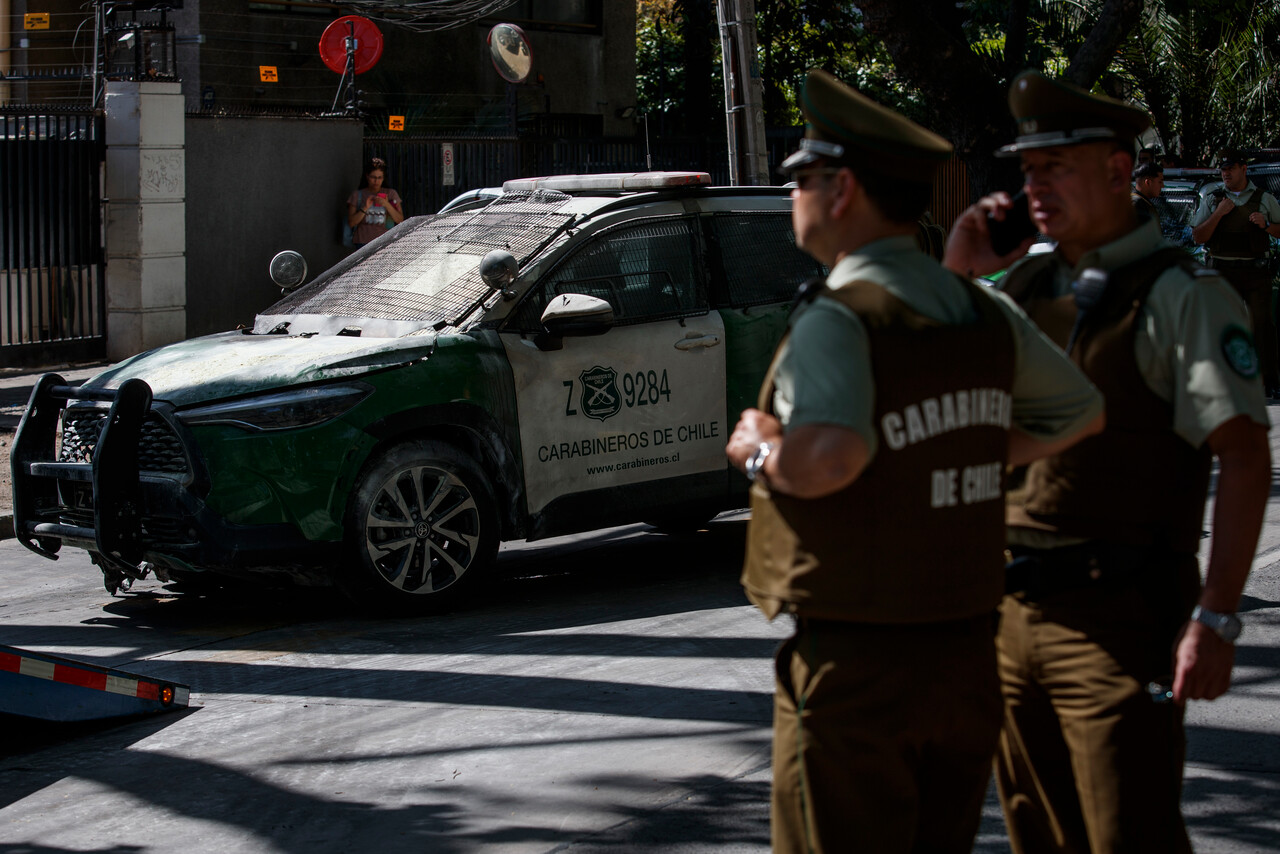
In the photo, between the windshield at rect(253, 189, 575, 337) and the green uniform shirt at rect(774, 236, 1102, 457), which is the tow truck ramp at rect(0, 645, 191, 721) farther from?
the green uniform shirt at rect(774, 236, 1102, 457)

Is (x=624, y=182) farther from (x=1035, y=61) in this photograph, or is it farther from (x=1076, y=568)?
(x=1035, y=61)

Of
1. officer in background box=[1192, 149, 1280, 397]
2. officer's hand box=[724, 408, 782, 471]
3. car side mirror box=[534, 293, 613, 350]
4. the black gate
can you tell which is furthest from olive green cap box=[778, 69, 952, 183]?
the black gate

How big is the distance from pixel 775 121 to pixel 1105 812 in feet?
85.7

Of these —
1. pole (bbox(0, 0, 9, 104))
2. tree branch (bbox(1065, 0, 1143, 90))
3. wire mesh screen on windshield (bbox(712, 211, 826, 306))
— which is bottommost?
wire mesh screen on windshield (bbox(712, 211, 826, 306))

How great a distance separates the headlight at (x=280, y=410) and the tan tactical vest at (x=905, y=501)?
3949mm

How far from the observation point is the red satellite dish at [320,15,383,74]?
17469mm

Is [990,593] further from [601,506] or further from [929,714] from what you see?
[601,506]

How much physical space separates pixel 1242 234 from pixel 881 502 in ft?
35.6

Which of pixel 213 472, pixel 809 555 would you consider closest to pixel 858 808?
pixel 809 555

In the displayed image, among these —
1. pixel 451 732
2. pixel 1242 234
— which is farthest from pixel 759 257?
pixel 1242 234

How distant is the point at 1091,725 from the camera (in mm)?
2730

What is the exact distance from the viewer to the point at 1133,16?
14.5 metres

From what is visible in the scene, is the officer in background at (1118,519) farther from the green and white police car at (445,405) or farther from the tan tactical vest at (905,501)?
the green and white police car at (445,405)

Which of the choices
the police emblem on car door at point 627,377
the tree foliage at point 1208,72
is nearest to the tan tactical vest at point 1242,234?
the police emblem on car door at point 627,377
